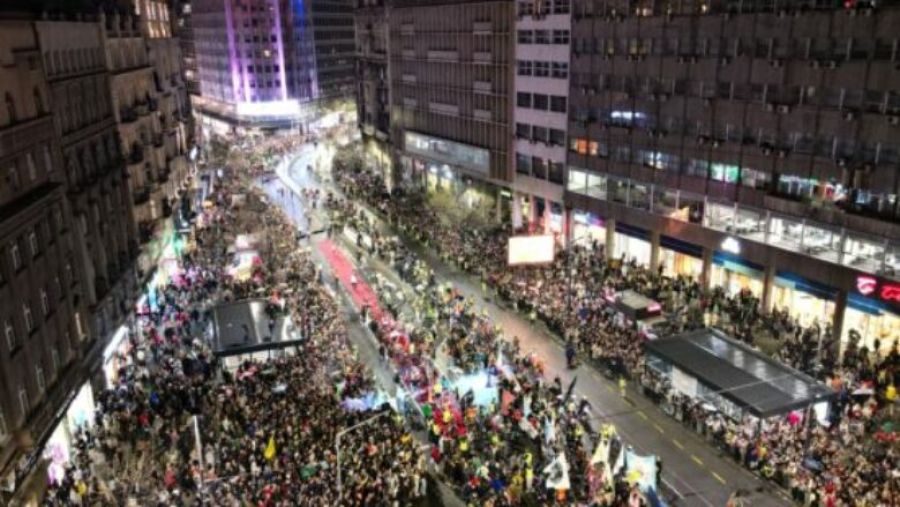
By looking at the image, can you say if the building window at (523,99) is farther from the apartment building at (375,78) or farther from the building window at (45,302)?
the building window at (45,302)

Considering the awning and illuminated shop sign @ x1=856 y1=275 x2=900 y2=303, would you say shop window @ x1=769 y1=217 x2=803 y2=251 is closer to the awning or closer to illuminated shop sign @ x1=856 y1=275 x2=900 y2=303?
illuminated shop sign @ x1=856 y1=275 x2=900 y2=303

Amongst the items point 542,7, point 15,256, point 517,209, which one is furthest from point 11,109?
point 517,209

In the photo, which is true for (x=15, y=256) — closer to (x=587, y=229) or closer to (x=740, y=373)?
(x=740, y=373)

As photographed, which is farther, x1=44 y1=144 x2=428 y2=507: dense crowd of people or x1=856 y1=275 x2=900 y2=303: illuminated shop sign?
x1=856 y1=275 x2=900 y2=303: illuminated shop sign

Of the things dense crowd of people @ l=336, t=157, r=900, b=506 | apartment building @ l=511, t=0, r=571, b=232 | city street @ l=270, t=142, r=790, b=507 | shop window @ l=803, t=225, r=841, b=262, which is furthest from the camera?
apartment building @ l=511, t=0, r=571, b=232

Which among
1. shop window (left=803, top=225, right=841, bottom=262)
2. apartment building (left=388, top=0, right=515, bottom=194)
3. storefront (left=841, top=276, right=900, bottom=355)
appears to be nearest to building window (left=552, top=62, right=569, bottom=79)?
apartment building (left=388, top=0, right=515, bottom=194)

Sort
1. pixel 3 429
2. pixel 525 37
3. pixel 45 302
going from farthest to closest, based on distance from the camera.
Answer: pixel 525 37, pixel 45 302, pixel 3 429
